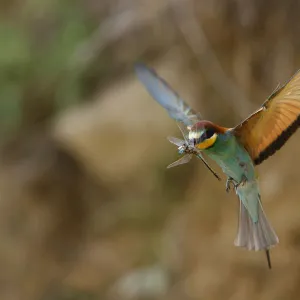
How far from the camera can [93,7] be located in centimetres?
136

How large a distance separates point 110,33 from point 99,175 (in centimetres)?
34

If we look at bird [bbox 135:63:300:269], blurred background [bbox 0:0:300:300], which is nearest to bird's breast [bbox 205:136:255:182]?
bird [bbox 135:63:300:269]

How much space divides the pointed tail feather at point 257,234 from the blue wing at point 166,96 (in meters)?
0.06

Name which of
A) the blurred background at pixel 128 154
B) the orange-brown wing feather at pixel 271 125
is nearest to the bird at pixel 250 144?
the orange-brown wing feather at pixel 271 125

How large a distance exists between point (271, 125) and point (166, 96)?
9 centimetres

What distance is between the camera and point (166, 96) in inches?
13.9

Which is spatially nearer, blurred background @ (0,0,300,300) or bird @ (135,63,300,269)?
bird @ (135,63,300,269)

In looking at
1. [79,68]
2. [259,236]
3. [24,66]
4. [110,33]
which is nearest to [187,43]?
[110,33]

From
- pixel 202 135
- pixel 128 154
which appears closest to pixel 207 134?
pixel 202 135

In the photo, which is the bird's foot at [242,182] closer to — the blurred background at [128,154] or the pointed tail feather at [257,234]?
the pointed tail feather at [257,234]

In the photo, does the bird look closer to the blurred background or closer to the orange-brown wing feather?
the orange-brown wing feather

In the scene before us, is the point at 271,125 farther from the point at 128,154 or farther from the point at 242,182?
the point at 128,154

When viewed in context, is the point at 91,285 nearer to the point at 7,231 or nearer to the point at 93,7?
the point at 7,231

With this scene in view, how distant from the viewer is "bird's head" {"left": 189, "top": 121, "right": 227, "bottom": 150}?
238mm
